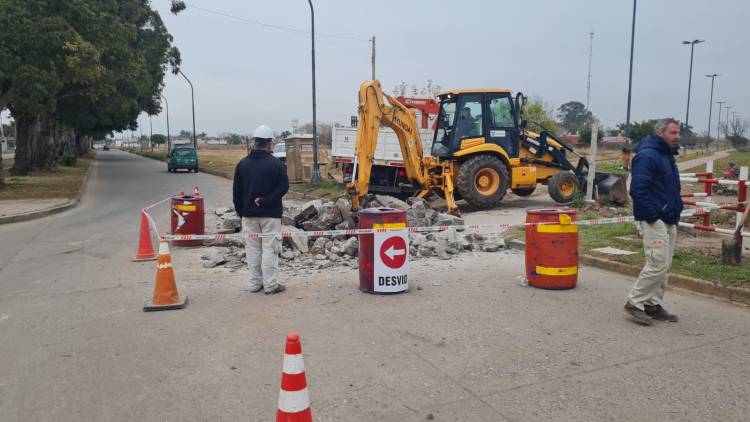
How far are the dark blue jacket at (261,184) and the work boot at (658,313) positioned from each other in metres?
4.19

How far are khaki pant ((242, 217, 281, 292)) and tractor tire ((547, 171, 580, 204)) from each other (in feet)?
33.0

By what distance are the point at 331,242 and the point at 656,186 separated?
5.56 m

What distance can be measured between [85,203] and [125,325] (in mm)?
15339

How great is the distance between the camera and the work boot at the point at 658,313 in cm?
588

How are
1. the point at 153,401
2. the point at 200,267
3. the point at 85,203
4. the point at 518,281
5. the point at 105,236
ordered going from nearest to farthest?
the point at 153,401 → the point at 518,281 → the point at 200,267 → the point at 105,236 → the point at 85,203

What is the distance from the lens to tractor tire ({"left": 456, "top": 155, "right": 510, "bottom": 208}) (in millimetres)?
14625

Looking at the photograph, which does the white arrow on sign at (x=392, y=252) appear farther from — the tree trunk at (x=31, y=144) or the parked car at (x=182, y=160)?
the parked car at (x=182, y=160)

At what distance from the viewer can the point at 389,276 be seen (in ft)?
23.3

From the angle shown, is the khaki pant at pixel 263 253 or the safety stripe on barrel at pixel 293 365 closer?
the safety stripe on barrel at pixel 293 365

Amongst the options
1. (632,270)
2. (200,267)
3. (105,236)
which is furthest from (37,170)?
(632,270)

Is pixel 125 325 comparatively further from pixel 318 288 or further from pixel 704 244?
pixel 704 244

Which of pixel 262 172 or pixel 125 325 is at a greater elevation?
pixel 262 172

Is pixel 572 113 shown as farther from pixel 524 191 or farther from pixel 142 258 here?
pixel 142 258

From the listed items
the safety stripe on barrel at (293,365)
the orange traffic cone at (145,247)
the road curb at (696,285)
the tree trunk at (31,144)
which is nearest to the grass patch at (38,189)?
the tree trunk at (31,144)
